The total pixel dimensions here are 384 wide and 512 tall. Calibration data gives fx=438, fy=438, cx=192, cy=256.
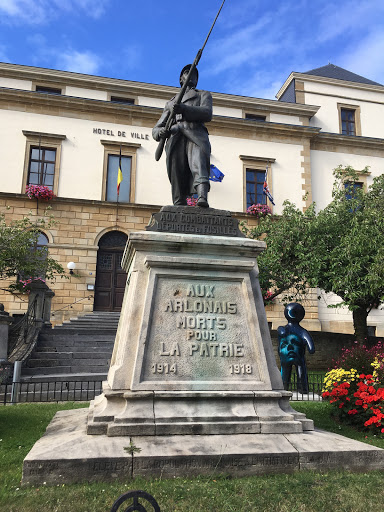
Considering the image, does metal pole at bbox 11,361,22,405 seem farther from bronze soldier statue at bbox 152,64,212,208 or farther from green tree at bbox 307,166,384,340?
green tree at bbox 307,166,384,340

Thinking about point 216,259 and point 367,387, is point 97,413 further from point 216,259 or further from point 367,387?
point 367,387

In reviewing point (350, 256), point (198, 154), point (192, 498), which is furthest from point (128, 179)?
point (192, 498)

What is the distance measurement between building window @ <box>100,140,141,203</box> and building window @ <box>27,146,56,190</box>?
8.73 feet

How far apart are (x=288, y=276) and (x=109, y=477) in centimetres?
1361

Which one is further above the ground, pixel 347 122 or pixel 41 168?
pixel 347 122

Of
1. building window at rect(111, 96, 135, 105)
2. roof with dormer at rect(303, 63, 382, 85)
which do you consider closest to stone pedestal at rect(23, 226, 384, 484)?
building window at rect(111, 96, 135, 105)

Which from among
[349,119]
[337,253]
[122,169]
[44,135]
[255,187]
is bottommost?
[337,253]

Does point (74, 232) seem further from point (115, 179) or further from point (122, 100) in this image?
point (122, 100)

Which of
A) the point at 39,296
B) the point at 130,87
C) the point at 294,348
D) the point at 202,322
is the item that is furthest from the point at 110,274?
the point at 202,322

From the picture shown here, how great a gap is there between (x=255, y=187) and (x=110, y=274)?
9592 mm

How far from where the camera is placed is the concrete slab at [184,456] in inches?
136

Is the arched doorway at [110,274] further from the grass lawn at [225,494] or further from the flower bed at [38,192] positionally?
the grass lawn at [225,494]

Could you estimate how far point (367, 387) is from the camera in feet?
20.4

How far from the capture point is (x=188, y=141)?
5.85m
